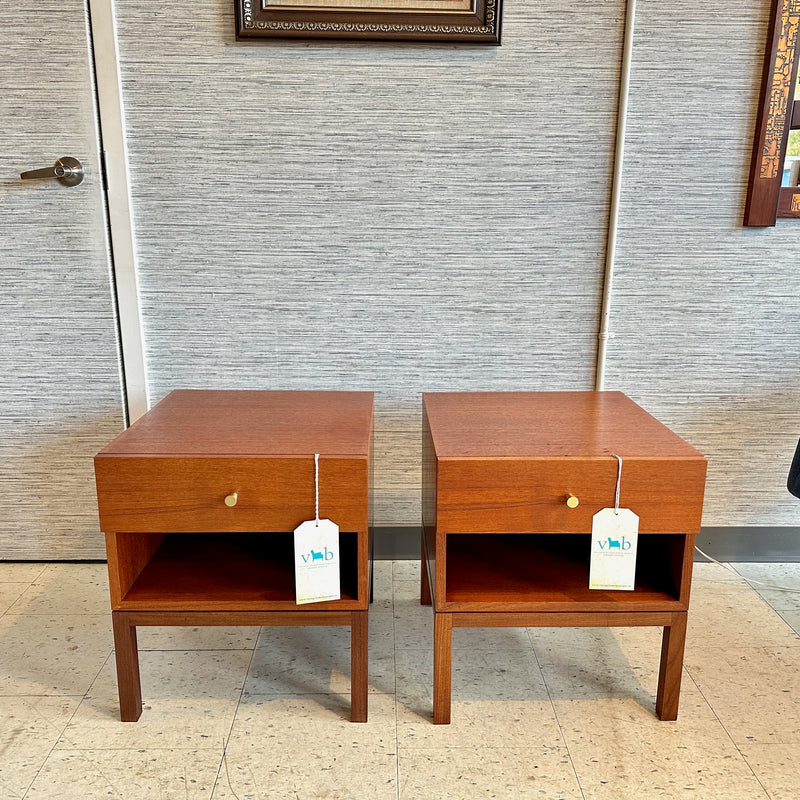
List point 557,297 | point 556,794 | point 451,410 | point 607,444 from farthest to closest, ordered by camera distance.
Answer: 1. point 557,297
2. point 451,410
3. point 607,444
4. point 556,794

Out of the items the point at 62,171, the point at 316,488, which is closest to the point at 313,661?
the point at 316,488

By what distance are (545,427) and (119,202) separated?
0.98 meters

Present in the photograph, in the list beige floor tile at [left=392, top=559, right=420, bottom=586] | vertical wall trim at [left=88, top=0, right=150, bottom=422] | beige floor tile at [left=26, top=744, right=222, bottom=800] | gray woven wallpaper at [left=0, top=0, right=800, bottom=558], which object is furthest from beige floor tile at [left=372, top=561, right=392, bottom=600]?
vertical wall trim at [left=88, top=0, right=150, bottom=422]

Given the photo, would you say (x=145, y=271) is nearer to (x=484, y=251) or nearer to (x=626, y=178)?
(x=484, y=251)

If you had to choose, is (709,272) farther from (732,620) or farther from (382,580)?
(382,580)

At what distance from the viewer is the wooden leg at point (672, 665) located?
116 centimetres

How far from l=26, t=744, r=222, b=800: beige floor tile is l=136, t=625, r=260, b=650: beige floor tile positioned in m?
0.28

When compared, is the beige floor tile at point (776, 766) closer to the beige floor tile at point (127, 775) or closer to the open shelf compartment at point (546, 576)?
the open shelf compartment at point (546, 576)

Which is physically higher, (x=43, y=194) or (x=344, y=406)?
(x=43, y=194)

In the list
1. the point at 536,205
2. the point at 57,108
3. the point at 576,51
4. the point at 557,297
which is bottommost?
the point at 557,297

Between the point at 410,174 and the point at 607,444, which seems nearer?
the point at 607,444

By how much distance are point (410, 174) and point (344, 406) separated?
52cm

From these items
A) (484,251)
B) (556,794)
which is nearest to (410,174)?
(484,251)

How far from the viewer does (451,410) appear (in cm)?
132
